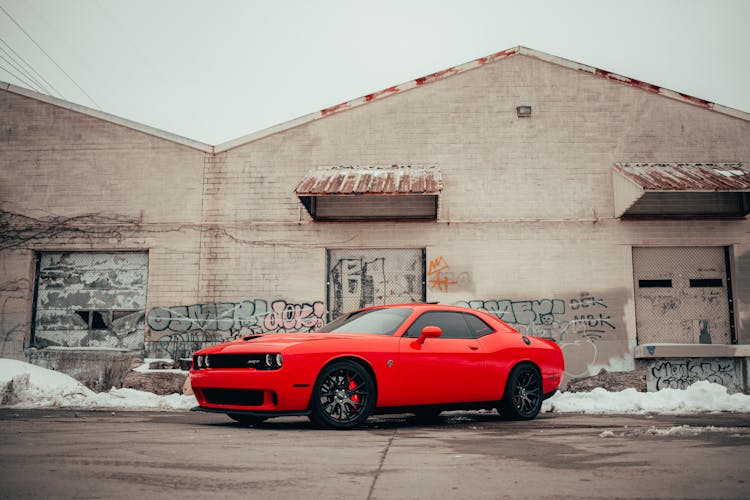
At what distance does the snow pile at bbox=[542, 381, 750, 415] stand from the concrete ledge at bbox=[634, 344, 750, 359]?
3107mm

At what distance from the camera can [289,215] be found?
47.1 ft

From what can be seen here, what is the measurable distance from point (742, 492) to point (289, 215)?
38.2ft

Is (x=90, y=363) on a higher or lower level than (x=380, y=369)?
lower

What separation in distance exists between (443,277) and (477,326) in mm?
5888

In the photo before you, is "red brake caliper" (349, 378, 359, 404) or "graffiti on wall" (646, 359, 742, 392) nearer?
"red brake caliper" (349, 378, 359, 404)

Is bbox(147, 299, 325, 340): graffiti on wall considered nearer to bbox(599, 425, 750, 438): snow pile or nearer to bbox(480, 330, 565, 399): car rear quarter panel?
bbox(480, 330, 565, 399): car rear quarter panel

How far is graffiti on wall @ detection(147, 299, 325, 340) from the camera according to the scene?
14070 mm

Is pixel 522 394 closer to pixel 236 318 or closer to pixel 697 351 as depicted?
pixel 697 351

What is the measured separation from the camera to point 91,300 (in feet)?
47.7

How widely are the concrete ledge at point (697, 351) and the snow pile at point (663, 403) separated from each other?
10.2ft

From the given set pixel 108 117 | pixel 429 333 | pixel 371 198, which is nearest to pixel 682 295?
pixel 371 198

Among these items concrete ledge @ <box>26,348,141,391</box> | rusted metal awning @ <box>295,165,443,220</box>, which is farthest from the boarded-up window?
rusted metal awning @ <box>295,165,443,220</box>

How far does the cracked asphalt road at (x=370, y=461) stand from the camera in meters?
3.50

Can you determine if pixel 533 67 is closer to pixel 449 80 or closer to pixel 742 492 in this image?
pixel 449 80
